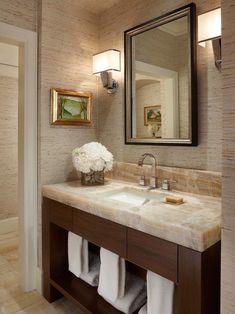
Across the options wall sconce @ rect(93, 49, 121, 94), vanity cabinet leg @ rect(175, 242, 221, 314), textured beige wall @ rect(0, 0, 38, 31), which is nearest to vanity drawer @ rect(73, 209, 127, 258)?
vanity cabinet leg @ rect(175, 242, 221, 314)

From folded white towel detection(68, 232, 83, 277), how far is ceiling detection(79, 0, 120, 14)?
1.83 m

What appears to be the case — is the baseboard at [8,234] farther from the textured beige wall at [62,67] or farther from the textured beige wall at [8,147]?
the textured beige wall at [62,67]

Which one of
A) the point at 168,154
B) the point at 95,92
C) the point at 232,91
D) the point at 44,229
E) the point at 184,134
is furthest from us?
the point at 95,92

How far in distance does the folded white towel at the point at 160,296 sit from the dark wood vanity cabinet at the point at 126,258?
0.13 feet

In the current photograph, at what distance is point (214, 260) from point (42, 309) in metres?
1.38

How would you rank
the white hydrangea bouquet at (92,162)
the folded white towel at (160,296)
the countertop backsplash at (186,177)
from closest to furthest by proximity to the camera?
the folded white towel at (160,296) < the countertop backsplash at (186,177) < the white hydrangea bouquet at (92,162)

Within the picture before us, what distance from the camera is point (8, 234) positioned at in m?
2.98

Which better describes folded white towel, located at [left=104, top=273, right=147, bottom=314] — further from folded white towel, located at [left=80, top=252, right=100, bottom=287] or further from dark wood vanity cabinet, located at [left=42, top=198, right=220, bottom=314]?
folded white towel, located at [left=80, top=252, right=100, bottom=287]

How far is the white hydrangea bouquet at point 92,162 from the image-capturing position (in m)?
1.82

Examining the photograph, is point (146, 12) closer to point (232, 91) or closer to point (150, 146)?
point (150, 146)

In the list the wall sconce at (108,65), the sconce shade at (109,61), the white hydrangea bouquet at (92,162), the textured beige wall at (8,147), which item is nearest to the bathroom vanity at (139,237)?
the white hydrangea bouquet at (92,162)

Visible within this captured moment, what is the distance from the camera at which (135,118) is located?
1.95 m

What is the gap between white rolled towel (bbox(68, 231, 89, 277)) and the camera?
1.73 m

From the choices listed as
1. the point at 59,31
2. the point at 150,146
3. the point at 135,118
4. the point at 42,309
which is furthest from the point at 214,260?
the point at 59,31
